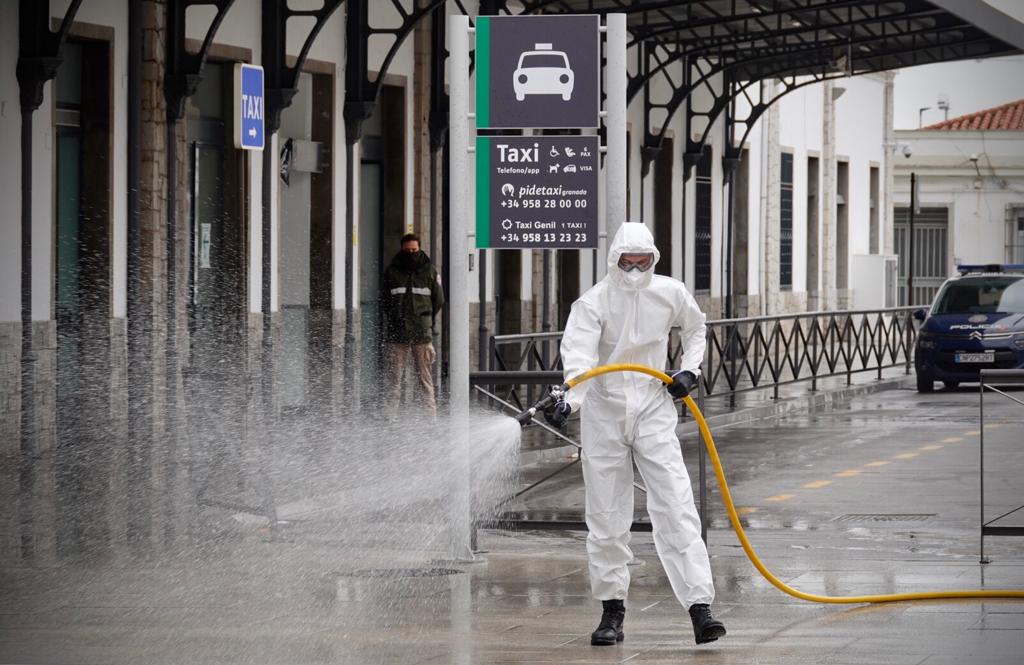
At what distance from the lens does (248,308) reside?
17.9 m

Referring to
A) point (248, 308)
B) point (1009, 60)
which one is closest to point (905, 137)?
point (1009, 60)

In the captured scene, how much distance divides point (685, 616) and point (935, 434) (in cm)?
1123

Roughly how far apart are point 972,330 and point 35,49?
48.0 ft

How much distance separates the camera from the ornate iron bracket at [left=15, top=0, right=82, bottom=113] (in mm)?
14227

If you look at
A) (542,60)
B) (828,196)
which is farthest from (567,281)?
(542,60)

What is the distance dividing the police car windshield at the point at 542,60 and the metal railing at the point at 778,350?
5299 millimetres

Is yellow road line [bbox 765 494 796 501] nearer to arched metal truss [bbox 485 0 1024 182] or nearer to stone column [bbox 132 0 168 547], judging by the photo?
stone column [bbox 132 0 168 547]

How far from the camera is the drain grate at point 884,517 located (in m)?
13.0

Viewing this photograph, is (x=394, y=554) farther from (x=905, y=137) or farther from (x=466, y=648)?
(x=905, y=137)

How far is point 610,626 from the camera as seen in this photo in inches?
333

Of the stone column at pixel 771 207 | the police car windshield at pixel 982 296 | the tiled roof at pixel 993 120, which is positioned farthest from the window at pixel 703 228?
the tiled roof at pixel 993 120

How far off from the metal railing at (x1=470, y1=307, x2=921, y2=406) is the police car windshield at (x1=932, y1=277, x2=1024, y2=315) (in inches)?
59.6

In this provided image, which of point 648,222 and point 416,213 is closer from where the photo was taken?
point 416,213

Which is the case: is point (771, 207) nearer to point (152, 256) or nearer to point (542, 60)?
point (152, 256)
